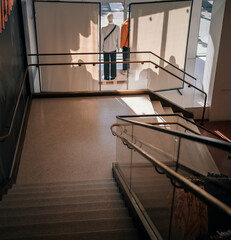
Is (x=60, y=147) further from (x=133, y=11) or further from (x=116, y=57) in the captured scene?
(x=133, y=11)

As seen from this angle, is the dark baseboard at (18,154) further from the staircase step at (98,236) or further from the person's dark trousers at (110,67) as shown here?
the person's dark trousers at (110,67)

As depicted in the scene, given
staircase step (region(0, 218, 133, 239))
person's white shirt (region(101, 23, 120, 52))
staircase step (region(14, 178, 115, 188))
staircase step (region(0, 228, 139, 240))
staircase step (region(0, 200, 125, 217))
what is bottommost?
staircase step (region(14, 178, 115, 188))

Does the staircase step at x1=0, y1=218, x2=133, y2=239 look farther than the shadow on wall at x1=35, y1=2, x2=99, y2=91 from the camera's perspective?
No

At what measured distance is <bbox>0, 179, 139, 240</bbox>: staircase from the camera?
10.5 ft

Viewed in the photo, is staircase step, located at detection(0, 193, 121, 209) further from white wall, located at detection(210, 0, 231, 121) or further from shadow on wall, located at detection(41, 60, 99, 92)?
white wall, located at detection(210, 0, 231, 121)

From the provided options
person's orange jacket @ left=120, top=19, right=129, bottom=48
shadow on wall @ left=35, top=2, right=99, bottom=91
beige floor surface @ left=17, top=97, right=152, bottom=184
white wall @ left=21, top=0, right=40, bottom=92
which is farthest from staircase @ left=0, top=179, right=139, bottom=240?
person's orange jacket @ left=120, top=19, right=129, bottom=48

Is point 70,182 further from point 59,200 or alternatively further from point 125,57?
point 125,57

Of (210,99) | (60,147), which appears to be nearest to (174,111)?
(210,99)

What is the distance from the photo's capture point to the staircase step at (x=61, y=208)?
369 centimetres

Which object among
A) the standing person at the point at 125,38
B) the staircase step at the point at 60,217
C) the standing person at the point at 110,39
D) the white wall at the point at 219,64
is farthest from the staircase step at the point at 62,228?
the white wall at the point at 219,64

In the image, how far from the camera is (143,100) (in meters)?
7.89

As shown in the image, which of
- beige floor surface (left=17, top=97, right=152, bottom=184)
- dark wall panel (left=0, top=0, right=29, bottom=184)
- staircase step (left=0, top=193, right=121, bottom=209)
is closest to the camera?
staircase step (left=0, top=193, right=121, bottom=209)

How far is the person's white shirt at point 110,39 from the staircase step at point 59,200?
576 cm

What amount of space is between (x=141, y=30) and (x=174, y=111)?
2438 millimetres
